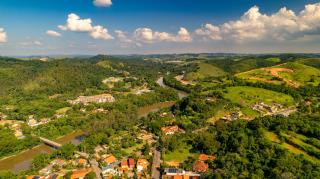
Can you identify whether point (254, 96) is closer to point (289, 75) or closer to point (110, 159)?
point (289, 75)

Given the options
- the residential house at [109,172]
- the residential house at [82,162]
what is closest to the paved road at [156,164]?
the residential house at [109,172]

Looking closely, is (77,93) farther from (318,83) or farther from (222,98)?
(318,83)

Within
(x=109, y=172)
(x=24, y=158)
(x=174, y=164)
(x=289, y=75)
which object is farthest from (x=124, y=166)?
(x=289, y=75)

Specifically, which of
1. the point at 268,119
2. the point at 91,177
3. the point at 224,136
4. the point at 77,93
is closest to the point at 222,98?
the point at 268,119

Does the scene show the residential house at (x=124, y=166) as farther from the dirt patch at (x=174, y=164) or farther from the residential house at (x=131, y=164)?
the dirt patch at (x=174, y=164)

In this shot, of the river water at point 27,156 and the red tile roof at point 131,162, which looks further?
the river water at point 27,156

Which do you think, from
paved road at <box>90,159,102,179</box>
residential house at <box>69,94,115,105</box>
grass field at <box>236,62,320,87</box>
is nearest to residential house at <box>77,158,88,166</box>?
paved road at <box>90,159,102,179</box>
